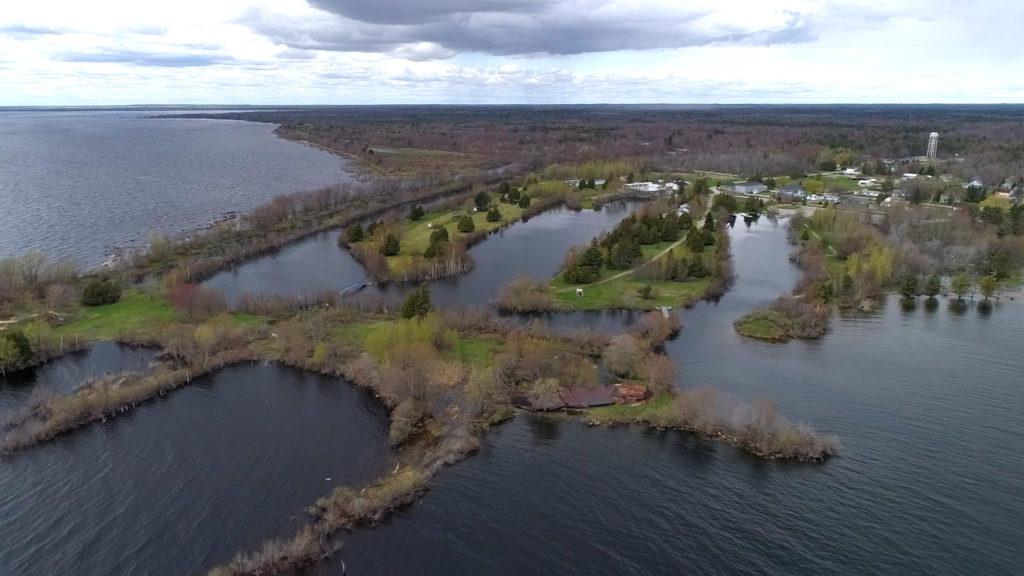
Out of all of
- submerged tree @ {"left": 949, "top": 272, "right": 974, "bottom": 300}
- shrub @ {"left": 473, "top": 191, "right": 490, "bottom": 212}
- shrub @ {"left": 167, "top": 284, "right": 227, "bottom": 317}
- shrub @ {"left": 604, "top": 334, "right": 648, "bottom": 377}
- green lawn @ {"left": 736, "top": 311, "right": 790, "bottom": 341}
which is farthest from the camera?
shrub @ {"left": 473, "top": 191, "right": 490, "bottom": 212}

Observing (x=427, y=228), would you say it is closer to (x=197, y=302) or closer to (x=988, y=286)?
(x=197, y=302)

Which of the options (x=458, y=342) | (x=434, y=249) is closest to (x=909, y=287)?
(x=458, y=342)

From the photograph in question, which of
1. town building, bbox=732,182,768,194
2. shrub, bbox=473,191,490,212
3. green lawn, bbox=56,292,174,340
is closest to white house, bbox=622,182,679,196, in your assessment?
town building, bbox=732,182,768,194

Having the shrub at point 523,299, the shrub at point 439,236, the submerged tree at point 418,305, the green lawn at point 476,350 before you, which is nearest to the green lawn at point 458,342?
the green lawn at point 476,350

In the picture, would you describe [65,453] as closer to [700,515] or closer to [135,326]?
[135,326]

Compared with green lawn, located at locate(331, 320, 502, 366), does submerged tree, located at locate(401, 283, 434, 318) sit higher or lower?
higher

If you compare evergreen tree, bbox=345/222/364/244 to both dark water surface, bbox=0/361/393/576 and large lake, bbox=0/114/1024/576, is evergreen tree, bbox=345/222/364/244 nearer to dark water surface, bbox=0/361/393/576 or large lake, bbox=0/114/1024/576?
large lake, bbox=0/114/1024/576
